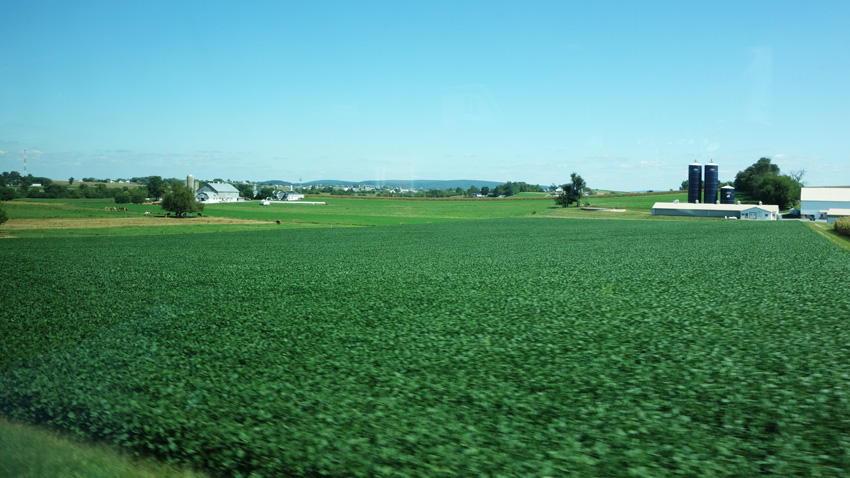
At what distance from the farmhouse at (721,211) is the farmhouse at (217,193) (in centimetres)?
10159

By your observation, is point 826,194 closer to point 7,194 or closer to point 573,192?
point 573,192

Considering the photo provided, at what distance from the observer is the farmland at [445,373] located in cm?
698

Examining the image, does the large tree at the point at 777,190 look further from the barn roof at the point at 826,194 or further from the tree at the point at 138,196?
the tree at the point at 138,196

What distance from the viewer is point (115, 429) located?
811 cm

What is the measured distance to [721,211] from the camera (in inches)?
4072

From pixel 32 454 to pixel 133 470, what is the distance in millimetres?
1720

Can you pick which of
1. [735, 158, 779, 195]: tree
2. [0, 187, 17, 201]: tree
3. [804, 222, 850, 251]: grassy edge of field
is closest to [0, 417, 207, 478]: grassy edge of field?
[804, 222, 850, 251]: grassy edge of field

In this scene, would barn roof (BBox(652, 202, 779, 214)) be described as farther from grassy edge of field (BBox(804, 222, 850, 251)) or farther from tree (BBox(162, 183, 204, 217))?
tree (BBox(162, 183, 204, 217))

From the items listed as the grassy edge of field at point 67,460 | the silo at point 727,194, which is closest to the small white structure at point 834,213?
the silo at point 727,194

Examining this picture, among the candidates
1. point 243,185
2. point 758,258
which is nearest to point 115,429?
point 758,258

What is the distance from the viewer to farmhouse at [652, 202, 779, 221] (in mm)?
100125

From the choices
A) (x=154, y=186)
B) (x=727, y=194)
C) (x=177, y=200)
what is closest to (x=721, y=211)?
(x=727, y=194)

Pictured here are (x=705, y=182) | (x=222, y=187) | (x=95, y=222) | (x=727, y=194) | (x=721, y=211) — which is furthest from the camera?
(x=222, y=187)

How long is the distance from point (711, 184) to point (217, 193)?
397 feet
